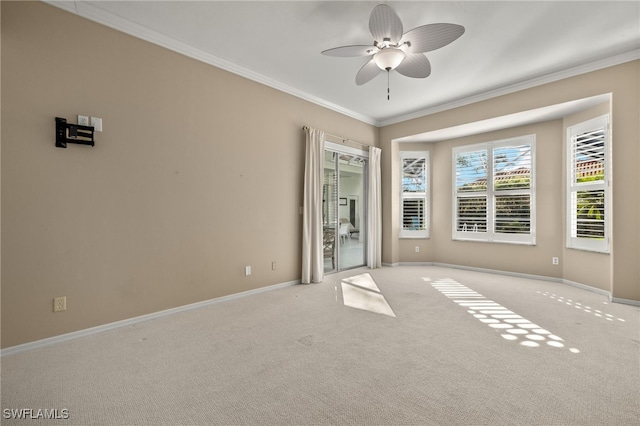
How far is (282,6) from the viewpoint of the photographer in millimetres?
2893

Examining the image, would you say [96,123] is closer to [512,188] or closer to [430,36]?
[430,36]

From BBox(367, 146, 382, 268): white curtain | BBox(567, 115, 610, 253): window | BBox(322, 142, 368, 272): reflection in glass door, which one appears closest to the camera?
BBox(567, 115, 610, 253): window

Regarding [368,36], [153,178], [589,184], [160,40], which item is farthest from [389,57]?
[589,184]

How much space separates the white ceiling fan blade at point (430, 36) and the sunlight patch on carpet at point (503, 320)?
2831 millimetres

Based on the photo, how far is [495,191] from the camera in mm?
5719

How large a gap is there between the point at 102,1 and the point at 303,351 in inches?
147

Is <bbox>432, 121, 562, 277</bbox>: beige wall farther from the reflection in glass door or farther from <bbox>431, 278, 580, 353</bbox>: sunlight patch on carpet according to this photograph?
the reflection in glass door

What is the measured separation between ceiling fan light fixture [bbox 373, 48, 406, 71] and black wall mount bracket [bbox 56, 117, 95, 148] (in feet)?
9.64

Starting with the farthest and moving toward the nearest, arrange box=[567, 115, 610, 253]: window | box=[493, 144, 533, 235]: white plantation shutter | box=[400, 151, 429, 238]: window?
box=[400, 151, 429, 238]: window < box=[493, 144, 533, 235]: white plantation shutter < box=[567, 115, 610, 253]: window

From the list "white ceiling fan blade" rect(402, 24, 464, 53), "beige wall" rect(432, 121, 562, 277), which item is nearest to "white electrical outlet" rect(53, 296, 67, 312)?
"white ceiling fan blade" rect(402, 24, 464, 53)

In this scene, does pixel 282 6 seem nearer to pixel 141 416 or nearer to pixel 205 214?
pixel 205 214

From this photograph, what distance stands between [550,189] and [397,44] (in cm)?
401

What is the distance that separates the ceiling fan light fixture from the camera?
2990 millimetres

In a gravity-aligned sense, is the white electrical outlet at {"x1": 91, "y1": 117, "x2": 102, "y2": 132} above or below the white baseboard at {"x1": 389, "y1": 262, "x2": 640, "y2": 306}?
above
